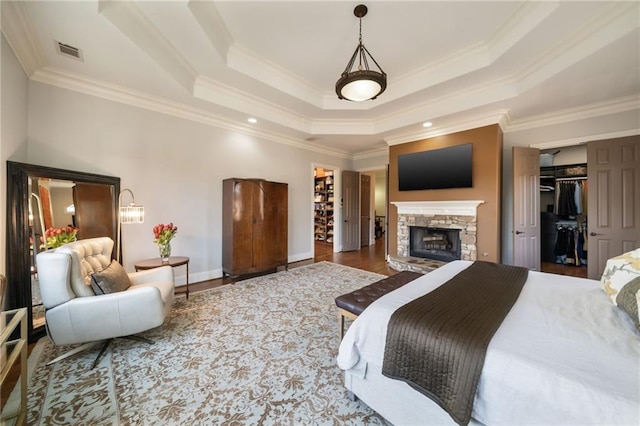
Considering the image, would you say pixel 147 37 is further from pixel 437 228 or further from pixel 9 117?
pixel 437 228

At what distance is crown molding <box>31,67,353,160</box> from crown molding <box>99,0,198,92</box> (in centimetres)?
67

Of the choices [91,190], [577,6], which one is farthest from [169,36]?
[577,6]

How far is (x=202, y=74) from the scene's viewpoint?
3260mm

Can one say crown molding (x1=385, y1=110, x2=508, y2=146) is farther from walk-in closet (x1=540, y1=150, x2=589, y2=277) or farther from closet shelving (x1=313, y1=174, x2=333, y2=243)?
closet shelving (x1=313, y1=174, x2=333, y2=243)

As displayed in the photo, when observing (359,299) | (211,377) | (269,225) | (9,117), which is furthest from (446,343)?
(9,117)

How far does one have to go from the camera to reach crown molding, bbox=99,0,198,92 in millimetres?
2037

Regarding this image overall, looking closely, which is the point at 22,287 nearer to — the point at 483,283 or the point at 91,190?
the point at 91,190

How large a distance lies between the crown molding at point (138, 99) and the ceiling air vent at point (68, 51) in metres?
0.47

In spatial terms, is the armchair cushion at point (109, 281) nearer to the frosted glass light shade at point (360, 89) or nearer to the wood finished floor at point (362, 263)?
the wood finished floor at point (362, 263)

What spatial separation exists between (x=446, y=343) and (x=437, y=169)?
4.05 metres

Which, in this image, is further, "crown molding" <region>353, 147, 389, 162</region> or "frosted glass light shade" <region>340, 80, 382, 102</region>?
"crown molding" <region>353, 147, 389, 162</region>

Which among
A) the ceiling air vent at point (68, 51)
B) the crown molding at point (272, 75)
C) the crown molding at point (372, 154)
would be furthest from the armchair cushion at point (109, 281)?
the crown molding at point (372, 154)

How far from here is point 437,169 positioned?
177 inches

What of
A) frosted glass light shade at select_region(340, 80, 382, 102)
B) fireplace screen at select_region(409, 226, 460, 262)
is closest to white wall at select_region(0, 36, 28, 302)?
frosted glass light shade at select_region(340, 80, 382, 102)
